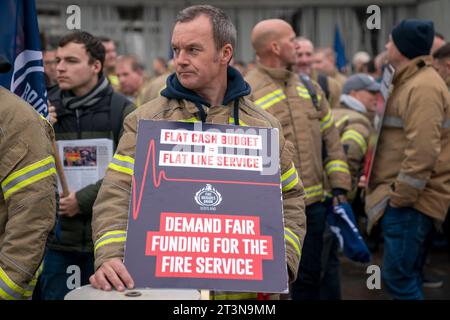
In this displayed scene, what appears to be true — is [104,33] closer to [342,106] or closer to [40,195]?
[342,106]

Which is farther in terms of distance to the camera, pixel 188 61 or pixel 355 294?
pixel 355 294

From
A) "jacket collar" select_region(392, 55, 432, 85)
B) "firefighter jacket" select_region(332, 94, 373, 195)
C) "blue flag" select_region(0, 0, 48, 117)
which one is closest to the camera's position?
"blue flag" select_region(0, 0, 48, 117)

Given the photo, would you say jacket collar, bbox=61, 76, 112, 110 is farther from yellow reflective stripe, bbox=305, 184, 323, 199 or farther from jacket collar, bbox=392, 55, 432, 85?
jacket collar, bbox=392, 55, 432, 85

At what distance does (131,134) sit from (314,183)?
8.64 ft

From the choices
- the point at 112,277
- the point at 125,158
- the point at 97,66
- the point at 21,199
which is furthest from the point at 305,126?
the point at 112,277

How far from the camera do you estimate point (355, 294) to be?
7020mm

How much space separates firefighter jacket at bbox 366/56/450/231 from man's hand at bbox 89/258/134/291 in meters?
2.93

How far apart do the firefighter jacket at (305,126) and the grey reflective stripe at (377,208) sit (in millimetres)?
238

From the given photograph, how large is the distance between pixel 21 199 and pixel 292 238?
3.47ft

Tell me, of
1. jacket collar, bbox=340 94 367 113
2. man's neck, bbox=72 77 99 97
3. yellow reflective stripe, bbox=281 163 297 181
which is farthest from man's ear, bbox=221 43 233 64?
jacket collar, bbox=340 94 367 113

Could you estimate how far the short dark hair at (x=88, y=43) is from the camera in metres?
4.76

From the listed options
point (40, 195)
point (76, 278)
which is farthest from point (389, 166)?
point (40, 195)

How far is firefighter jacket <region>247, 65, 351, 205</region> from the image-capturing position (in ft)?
16.6

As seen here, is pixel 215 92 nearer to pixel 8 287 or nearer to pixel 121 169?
pixel 121 169
